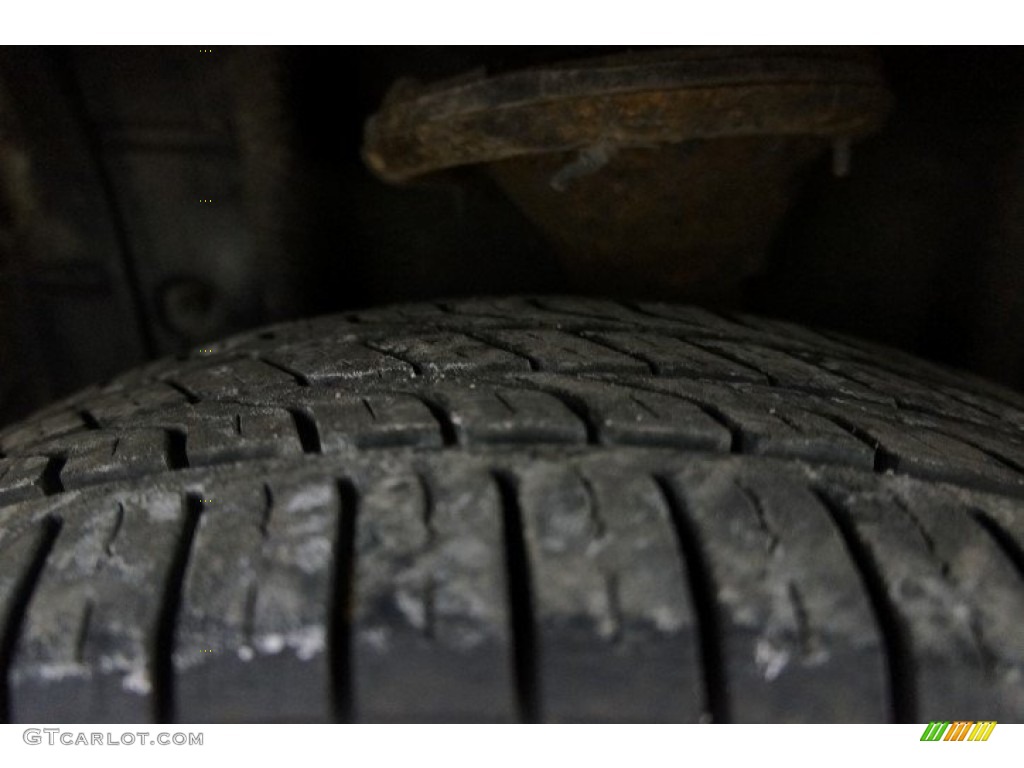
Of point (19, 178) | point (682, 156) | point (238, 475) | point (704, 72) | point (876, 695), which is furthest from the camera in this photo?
point (19, 178)

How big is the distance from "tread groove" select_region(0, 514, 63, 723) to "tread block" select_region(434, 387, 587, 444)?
27 cm

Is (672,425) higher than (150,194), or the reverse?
(150,194)

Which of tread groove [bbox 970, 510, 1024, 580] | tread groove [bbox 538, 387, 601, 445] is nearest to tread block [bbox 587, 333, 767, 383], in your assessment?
tread groove [bbox 538, 387, 601, 445]

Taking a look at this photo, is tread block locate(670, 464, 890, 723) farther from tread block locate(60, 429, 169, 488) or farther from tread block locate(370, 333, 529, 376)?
tread block locate(60, 429, 169, 488)

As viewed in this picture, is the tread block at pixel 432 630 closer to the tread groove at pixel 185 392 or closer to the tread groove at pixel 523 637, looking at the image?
the tread groove at pixel 523 637

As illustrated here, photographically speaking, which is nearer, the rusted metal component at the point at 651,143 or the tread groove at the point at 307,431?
the tread groove at the point at 307,431

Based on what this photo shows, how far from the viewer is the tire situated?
1.46 ft

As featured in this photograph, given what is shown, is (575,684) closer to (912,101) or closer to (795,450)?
(795,450)

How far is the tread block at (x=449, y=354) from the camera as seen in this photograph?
27.0 inches

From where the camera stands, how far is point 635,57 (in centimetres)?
78

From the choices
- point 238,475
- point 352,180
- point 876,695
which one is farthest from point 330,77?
point 876,695

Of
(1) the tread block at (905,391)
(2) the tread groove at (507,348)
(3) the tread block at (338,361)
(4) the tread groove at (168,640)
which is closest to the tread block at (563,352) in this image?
(2) the tread groove at (507,348)

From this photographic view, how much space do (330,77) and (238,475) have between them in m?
0.78
